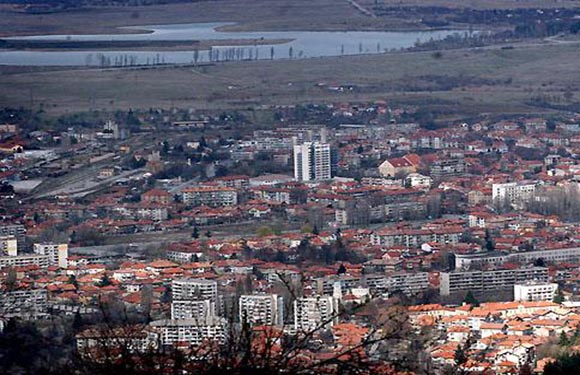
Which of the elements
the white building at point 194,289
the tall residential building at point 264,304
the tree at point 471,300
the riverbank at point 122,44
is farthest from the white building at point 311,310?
the riverbank at point 122,44

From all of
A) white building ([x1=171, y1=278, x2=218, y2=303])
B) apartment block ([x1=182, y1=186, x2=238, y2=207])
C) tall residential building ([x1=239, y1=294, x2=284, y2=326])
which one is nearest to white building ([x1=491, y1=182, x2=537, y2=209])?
apartment block ([x1=182, y1=186, x2=238, y2=207])

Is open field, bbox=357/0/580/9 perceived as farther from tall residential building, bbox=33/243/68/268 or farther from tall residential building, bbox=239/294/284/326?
tall residential building, bbox=239/294/284/326

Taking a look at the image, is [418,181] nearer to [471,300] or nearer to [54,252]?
[54,252]

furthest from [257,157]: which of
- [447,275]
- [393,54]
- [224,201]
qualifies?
[393,54]

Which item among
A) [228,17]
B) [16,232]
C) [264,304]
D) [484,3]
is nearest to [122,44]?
[228,17]

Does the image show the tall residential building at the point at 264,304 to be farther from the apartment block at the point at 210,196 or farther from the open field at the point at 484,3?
the open field at the point at 484,3

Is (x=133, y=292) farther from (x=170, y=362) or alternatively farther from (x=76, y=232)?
(x=170, y=362)
